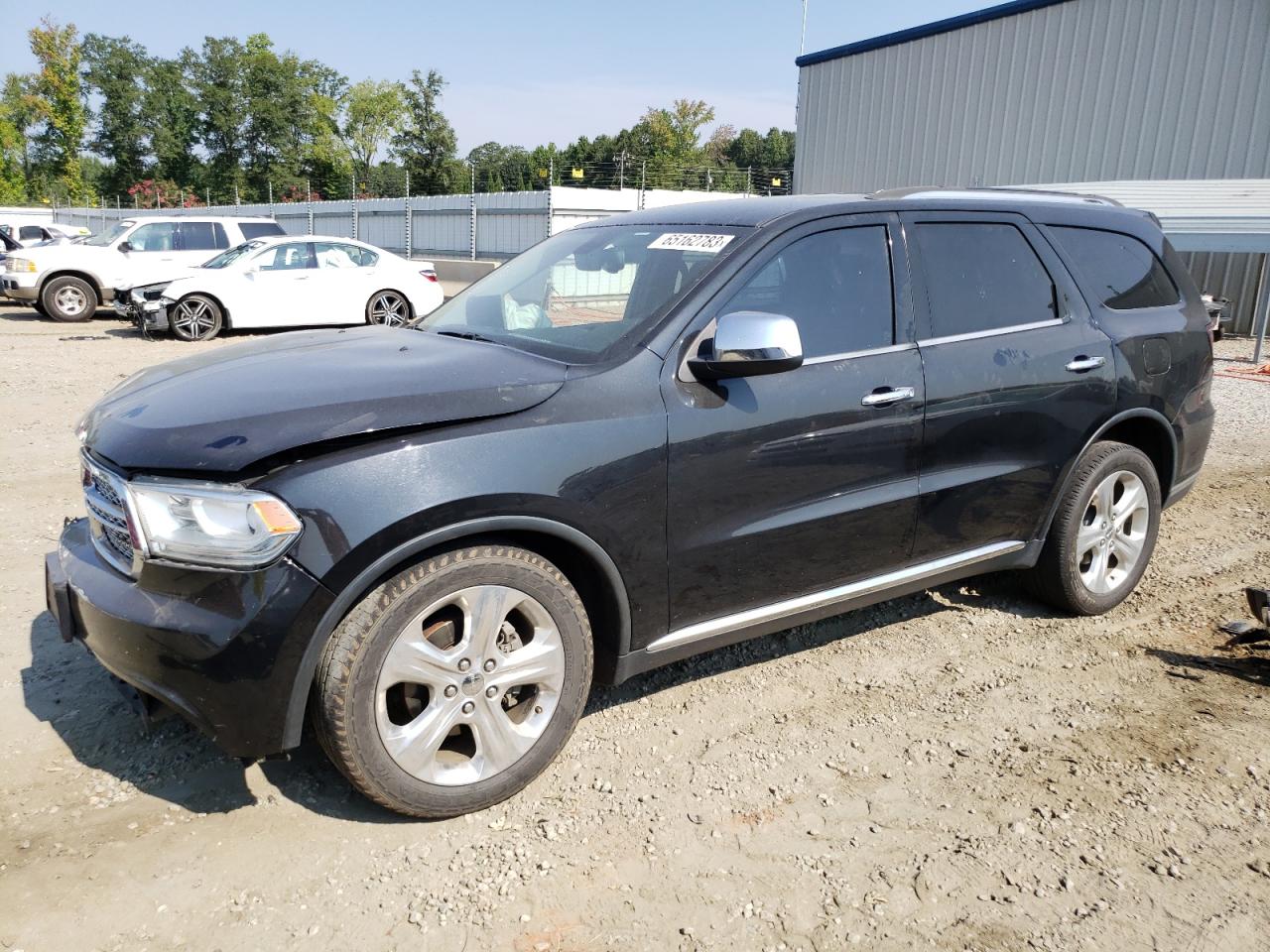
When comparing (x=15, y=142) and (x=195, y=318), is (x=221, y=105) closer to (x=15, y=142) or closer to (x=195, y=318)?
(x=15, y=142)

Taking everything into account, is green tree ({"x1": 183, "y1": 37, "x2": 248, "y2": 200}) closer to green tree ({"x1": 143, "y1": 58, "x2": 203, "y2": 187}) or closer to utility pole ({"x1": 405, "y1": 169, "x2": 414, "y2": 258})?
green tree ({"x1": 143, "y1": 58, "x2": 203, "y2": 187})

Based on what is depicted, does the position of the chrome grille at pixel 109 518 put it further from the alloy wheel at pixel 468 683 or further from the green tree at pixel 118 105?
the green tree at pixel 118 105

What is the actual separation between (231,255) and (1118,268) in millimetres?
13428

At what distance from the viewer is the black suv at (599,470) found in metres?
2.55

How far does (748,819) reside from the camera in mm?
2900

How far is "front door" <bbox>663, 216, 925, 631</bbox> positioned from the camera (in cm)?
313

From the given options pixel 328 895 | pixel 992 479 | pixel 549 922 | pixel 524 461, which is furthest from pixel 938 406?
pixel 328 895

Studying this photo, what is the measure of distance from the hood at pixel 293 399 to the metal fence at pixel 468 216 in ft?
51.2

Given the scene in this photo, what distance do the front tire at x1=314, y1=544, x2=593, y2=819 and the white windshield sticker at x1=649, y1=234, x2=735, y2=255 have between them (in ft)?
4.41

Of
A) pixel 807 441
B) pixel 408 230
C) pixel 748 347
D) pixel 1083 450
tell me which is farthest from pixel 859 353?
pixel 408 230

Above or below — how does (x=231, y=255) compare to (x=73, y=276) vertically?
above

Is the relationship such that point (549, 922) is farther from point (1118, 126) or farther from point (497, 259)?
point (497, 259)

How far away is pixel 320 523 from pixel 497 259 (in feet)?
74.5

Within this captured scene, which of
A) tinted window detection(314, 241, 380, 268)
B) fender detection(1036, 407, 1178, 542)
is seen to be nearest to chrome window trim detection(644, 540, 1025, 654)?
fender detection(1036, 407, 1178, 542)
